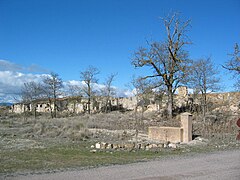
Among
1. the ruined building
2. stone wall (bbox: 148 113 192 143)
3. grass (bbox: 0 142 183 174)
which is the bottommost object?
grass (bbox: 0 142 183 174)

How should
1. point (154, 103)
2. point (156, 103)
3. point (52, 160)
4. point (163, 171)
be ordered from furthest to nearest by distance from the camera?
1. point (154, 103)
2. point (156, 103)
3. point (52, 160)
4. point (163, 171)

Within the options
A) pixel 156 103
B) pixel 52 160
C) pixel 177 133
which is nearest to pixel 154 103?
pixel 156 103

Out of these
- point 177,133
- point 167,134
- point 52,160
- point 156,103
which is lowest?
point 52,160

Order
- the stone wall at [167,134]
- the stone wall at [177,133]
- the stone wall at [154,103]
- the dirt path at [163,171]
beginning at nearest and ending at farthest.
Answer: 1. the dirt path at [163,171]
2. the stone wall at [177,133]
3. the stone wall at [167,134]
4. the stone wall at [154,103]

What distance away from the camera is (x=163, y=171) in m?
8.73

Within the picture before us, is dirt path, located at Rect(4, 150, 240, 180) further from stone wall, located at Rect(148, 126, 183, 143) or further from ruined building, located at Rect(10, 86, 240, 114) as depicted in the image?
ruined building, located at Rect(10, 86, 240, 114)

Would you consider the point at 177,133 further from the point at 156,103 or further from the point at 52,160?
the point at 156,103

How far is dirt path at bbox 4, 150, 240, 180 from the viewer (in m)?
7.87

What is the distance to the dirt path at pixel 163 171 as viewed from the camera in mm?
7871

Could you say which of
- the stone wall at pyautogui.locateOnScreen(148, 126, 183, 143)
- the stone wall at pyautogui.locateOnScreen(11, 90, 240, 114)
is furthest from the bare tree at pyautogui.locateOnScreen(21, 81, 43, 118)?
the stone wall at pyautogui.locateOnScreen(148, 126, 183, 143)

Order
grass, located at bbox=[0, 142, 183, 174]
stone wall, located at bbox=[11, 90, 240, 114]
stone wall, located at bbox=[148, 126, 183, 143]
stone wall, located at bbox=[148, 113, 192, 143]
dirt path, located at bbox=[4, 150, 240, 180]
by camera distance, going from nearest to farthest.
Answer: dirt path, located at bbox=[4, 150, 240, 180] → grass, located at bbox=[0, 142, 183, 174] → stone wall, located at bbox=[148, 113, 192, 143] → stone wall, located at bbox=[148, 126, 183, 143] → stone wall, located at bbox=[11, 90, 240, 114]

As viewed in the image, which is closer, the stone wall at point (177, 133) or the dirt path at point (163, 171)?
the dirt path at point (163, 171)

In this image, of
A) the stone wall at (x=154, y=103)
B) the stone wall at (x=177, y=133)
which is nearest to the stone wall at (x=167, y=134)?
the stone wall at (x=177, y=133)

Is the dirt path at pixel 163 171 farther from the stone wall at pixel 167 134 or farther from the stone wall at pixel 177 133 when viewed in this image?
the stone wall at pixel 167 134
